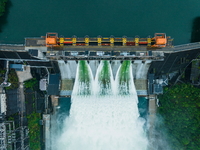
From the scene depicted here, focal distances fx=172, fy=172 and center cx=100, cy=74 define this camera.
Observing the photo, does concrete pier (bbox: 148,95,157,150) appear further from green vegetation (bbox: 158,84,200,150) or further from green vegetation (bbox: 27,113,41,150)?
green vegetation (bbox: 27,113,41,150)

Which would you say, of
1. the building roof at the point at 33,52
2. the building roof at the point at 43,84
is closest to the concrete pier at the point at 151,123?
the building roof at the point at 43,84

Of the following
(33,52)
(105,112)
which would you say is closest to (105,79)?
(105,112)

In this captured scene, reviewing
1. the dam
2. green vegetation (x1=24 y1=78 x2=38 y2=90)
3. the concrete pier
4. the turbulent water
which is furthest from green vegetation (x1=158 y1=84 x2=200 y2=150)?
green vegetation (x1=24 y1=78 x2=38 y2=90)

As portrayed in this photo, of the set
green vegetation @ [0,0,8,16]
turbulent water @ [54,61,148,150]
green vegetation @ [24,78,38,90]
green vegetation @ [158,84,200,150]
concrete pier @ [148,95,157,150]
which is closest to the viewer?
green vegetation @ [158,84,200,150]

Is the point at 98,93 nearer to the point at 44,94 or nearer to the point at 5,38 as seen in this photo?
the point at 44,94

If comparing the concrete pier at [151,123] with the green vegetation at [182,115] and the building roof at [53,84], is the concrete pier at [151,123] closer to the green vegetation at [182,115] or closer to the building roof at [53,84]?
the green vegetation at [182,115]
